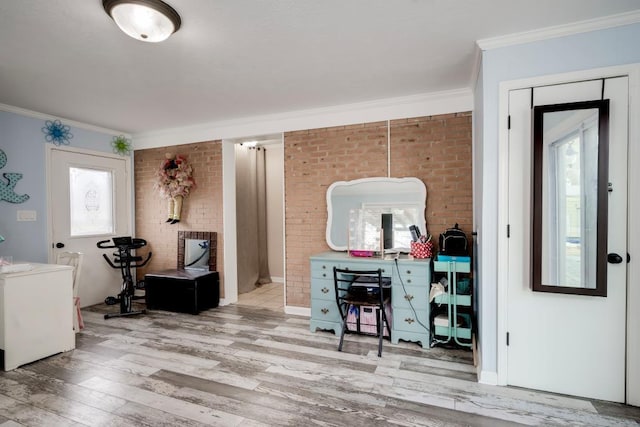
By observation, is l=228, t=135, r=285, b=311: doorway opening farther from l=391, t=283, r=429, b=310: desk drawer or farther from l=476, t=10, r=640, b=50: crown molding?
l=476, t=10, r=640, b=50: crown molding

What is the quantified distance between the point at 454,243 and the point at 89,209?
4877 millimetres

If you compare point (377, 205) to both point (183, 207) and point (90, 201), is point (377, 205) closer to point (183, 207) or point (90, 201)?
point (183, 207)

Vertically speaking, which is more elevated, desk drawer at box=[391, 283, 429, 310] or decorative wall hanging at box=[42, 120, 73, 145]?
decorative wall hanging at box=[42, 120, 73, 145]

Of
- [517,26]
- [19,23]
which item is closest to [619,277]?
[517,26]

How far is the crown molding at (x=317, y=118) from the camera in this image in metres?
3.42

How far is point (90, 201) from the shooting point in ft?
15.2

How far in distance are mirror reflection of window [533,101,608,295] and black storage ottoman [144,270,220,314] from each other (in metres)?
3.68

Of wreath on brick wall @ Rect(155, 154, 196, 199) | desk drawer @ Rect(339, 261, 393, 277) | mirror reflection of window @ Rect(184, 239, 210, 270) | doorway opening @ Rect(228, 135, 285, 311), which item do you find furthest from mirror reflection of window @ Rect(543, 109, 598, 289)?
wreath on brick wall @ Rect(155, 154, 196, 199)

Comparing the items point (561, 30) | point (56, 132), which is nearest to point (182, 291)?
point (56, 132)

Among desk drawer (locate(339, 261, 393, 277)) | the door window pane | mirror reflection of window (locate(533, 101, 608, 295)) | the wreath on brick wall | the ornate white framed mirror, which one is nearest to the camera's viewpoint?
mirror reflection of window (locate(533, 101, 608, 295))

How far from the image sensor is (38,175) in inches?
158

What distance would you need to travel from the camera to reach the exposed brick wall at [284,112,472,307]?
3414 mm

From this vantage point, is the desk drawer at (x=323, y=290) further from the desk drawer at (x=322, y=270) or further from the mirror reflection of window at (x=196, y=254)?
the mirror reflection of window at (x=196, y=254)

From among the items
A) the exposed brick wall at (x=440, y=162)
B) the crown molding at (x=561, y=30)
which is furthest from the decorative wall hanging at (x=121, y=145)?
the crown molding at (x=561, y=30)
